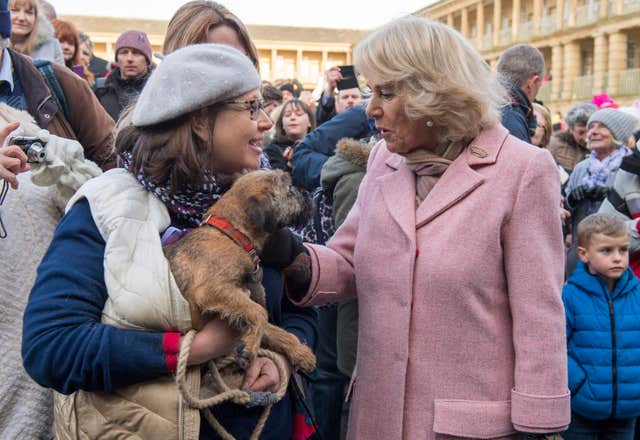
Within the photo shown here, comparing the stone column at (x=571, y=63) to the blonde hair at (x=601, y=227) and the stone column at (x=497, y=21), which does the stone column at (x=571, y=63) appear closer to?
the stone column at (x=497, y=21)

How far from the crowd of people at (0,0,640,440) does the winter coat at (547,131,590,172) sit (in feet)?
20.9

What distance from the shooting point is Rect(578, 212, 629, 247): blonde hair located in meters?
4.58

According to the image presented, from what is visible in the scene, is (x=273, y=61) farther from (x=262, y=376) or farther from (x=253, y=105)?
(x=262, y=376)

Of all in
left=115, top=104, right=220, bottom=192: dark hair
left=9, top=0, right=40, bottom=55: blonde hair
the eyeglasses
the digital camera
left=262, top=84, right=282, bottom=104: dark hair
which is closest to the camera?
left=115, top=104, right=220, bottom=192: dark hair

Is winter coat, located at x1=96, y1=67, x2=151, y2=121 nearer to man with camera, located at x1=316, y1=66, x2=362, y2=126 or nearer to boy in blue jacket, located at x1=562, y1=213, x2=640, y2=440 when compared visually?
man with camera, located at x1=316, y1=66, x2=362, y2=126

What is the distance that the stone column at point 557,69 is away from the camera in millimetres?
41688

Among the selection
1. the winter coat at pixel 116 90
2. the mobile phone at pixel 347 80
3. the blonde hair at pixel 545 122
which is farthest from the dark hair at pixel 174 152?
the blonde hair at pixel 545 122

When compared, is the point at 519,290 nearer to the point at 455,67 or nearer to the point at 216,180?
the point at 455,67

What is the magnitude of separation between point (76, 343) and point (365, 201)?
1.36 m

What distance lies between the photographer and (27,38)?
4.15 meters

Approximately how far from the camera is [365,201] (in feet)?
9.28

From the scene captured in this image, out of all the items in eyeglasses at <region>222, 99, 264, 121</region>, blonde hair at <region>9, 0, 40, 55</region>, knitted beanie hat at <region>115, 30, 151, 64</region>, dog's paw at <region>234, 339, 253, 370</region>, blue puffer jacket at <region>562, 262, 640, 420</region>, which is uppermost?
blonde hair at <region>9, 0, 40, 55</region>

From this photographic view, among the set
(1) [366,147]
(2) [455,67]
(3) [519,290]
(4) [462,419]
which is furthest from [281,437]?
(1) [366,147]

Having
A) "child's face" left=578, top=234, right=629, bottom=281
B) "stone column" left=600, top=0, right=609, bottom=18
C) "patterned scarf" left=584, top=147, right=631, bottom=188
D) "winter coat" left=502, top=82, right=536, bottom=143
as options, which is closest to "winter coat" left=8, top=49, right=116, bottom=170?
"winter coat" left=502, top=82, right=536, bottom=143
